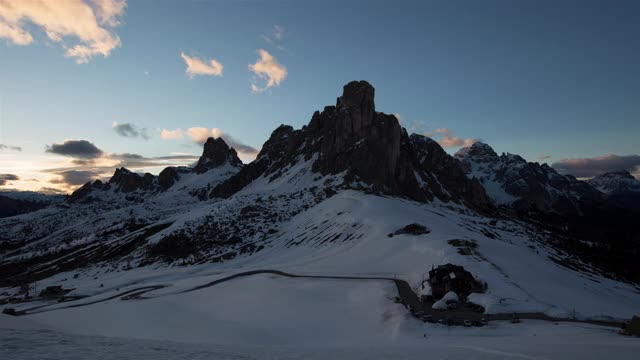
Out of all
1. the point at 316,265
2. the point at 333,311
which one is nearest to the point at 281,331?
the point at 333,311

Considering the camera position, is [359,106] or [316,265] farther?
[359,106]

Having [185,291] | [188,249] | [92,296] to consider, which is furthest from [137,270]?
[185,291]

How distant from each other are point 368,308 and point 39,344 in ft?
96.4

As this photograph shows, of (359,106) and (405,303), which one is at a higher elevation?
(359,106)

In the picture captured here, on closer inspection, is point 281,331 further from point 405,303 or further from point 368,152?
point 368,152

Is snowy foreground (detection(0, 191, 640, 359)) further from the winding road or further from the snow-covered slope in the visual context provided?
the winding road

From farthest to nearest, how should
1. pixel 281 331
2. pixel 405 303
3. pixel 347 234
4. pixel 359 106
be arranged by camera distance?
pixel 359 106, pixel 347 234, pixel 405 303, pixel 281 331

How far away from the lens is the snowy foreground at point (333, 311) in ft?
59.1

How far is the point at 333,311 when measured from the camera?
40.2 metres

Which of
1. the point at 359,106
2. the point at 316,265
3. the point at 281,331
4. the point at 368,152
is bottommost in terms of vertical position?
the point at 281,331

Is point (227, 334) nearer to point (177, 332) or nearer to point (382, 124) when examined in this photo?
point (177, 332)

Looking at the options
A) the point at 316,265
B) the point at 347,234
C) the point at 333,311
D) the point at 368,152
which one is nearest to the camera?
the point at 333,311

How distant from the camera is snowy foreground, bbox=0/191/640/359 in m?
18.0

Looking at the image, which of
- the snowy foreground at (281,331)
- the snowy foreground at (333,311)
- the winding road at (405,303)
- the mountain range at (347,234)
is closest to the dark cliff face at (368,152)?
the mountain range at (347,234)
